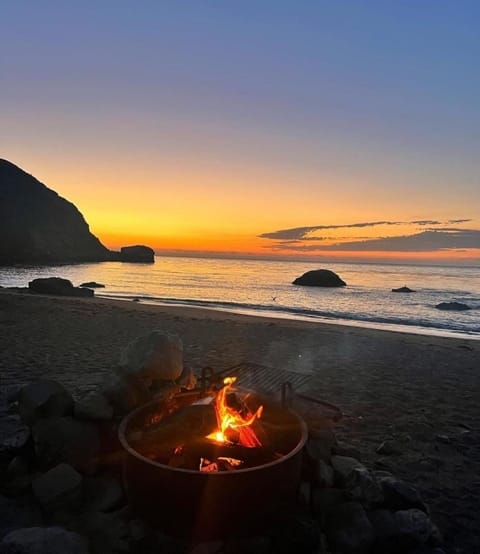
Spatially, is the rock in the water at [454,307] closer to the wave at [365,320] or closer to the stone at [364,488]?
the wave at [365,320]

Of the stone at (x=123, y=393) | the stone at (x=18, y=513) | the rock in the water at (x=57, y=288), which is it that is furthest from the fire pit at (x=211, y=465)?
the rock in the water at (x=57, y=288)

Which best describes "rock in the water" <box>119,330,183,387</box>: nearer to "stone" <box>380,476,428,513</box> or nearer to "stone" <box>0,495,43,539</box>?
"stone" <box>0,495,43,539</box>

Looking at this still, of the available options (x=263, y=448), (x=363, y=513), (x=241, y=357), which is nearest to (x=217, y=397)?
(x=263, y=448)

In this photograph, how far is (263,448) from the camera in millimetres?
4230

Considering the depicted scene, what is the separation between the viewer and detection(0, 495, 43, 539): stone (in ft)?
13.1

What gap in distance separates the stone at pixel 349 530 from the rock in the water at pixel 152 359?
2382mm

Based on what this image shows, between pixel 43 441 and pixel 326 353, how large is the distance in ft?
30.2

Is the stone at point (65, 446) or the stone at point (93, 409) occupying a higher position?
the stone at point (93, 409)

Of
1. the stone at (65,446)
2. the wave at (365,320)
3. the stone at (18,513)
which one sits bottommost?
the wave at (365,320)

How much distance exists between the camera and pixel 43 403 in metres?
4.70

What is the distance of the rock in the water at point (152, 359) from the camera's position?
5348 millimetres

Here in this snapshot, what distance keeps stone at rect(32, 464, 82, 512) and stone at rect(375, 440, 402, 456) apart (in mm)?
3643

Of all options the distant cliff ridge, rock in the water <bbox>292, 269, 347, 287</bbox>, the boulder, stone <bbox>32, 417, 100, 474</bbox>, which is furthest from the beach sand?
the boulder

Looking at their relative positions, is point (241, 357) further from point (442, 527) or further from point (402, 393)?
point (442, 527)
